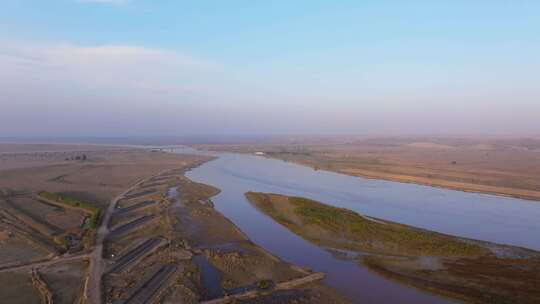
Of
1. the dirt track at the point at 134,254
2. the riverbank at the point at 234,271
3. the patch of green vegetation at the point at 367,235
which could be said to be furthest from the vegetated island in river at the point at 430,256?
the dirt track at the point at 134,254

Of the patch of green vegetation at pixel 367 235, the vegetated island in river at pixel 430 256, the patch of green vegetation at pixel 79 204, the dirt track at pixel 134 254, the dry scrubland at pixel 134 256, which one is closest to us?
the dry scrubland at pixel 134 256

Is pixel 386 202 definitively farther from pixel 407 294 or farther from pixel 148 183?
pixel 148 183

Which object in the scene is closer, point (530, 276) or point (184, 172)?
point (530, 276)

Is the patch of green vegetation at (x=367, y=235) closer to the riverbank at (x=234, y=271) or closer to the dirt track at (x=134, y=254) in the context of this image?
the riverbank at (x=234, y=271)

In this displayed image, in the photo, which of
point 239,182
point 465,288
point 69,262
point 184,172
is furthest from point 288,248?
point 184,172

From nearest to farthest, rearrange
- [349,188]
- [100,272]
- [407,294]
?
→ 1. [407,294]
2. [100,272]
3. [349,188]

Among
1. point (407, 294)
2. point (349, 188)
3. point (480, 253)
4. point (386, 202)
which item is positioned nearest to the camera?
point (407, 294)

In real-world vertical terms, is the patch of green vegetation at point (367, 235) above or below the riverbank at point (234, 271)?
above
